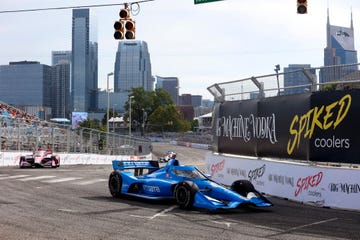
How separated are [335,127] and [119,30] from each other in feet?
25.5

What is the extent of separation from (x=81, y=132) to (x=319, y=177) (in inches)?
1038

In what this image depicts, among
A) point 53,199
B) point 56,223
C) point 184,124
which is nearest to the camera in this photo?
point 56,223

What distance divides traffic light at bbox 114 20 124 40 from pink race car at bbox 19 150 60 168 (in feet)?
46.0

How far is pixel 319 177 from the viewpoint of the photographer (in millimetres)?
14211

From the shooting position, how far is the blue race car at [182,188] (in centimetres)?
1215

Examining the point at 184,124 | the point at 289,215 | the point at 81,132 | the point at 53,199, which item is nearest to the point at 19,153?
the point at 81,132

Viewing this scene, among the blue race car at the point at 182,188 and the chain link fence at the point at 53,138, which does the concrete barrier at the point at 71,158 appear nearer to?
the chain link fence at the point at 53,138

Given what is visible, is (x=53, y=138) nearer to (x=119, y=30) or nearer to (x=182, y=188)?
(x=119, y=30)

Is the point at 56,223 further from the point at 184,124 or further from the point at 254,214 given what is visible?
the point at 184,124

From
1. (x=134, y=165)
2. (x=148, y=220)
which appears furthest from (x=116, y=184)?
(x=148, y=220)

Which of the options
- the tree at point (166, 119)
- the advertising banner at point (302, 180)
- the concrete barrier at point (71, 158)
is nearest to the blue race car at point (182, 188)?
the advertising banner at point (302, 180)

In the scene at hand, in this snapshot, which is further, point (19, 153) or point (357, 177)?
point (19, 153)

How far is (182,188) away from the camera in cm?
1256

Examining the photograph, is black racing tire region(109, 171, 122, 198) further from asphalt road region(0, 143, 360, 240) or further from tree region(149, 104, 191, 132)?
tree region(149, 104, 191, 132)
